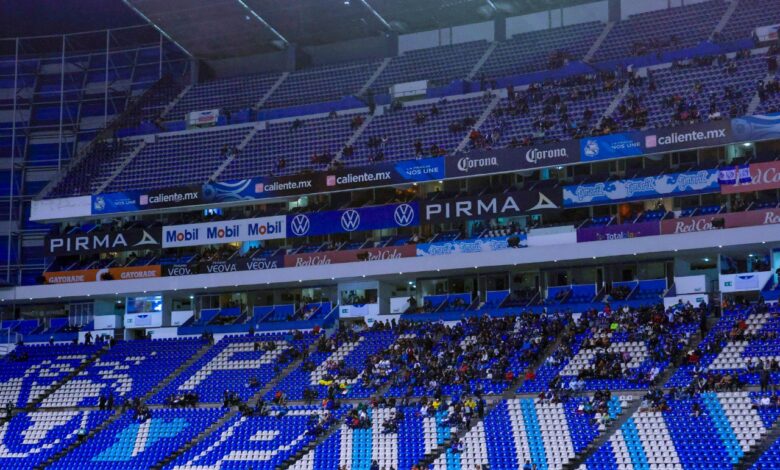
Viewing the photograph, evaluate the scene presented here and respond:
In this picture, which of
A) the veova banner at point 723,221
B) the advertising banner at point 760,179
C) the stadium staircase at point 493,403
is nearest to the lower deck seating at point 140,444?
the stadium staircase at point 493,403

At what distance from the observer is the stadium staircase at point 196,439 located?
46719 millimetres

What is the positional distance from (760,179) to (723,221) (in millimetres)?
2350

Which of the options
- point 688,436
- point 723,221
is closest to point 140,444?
point 688,436

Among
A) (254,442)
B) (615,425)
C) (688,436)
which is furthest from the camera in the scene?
(254,442)

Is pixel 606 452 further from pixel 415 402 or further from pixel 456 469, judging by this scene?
pixel 415 402

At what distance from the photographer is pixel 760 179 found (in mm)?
49312

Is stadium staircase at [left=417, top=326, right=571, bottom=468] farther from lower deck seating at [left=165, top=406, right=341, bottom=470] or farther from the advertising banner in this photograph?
the advertising banner

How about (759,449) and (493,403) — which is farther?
(493,403)

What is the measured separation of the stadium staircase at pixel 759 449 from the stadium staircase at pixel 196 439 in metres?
20.7

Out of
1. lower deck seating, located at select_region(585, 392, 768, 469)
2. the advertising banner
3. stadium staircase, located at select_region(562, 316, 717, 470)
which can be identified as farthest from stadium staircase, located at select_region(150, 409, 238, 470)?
the advertising banner

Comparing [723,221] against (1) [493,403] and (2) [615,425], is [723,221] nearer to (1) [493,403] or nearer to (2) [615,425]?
(2) [615,425]

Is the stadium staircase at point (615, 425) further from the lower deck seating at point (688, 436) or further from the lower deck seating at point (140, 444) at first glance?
the lower deck seating at point (140, 444)

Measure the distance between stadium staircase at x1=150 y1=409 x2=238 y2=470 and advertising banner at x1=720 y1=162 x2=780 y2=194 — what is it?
71.7 ft

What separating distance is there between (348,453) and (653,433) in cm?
1075
